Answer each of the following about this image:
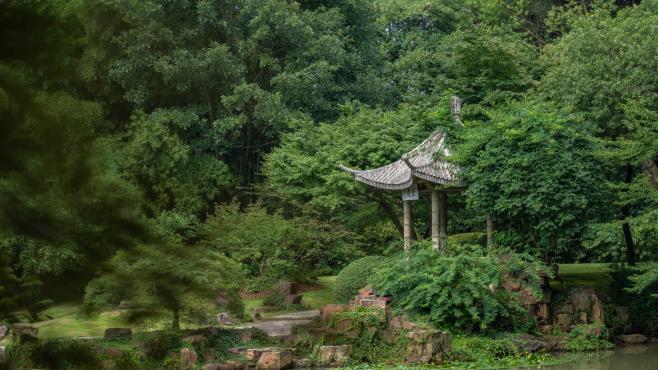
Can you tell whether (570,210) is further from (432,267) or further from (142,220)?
(142,220)

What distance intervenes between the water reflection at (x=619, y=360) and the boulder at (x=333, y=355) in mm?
3057

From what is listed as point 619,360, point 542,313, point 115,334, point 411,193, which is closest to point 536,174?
point 542,313

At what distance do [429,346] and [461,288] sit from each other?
1371mm

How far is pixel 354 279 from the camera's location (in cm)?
1562

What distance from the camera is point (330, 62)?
2375 cm

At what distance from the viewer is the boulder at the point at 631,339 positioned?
46.9 feet

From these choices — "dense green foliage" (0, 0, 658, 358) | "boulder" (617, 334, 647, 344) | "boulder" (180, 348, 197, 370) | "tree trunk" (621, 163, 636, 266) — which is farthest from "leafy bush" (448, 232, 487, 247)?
"boulder" (180, 348, 197, 370)

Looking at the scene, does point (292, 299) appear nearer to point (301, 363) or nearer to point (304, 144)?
point (301, 363)

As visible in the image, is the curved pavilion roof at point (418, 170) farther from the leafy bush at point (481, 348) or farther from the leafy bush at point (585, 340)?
the leafy bush at point (585, 340)

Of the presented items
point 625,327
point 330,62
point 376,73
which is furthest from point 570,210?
point 376,73

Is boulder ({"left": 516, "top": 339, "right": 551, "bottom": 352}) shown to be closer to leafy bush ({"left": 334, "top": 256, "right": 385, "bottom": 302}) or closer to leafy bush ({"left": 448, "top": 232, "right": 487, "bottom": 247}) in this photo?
leafy bush ({"left": 334, "top": 256, "right": 385, "bottom": 302})

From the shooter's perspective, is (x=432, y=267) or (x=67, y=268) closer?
(x=67, y=268)

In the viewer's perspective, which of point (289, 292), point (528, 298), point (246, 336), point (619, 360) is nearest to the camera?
point (619, 360)

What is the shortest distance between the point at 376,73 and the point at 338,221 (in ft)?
23.6
